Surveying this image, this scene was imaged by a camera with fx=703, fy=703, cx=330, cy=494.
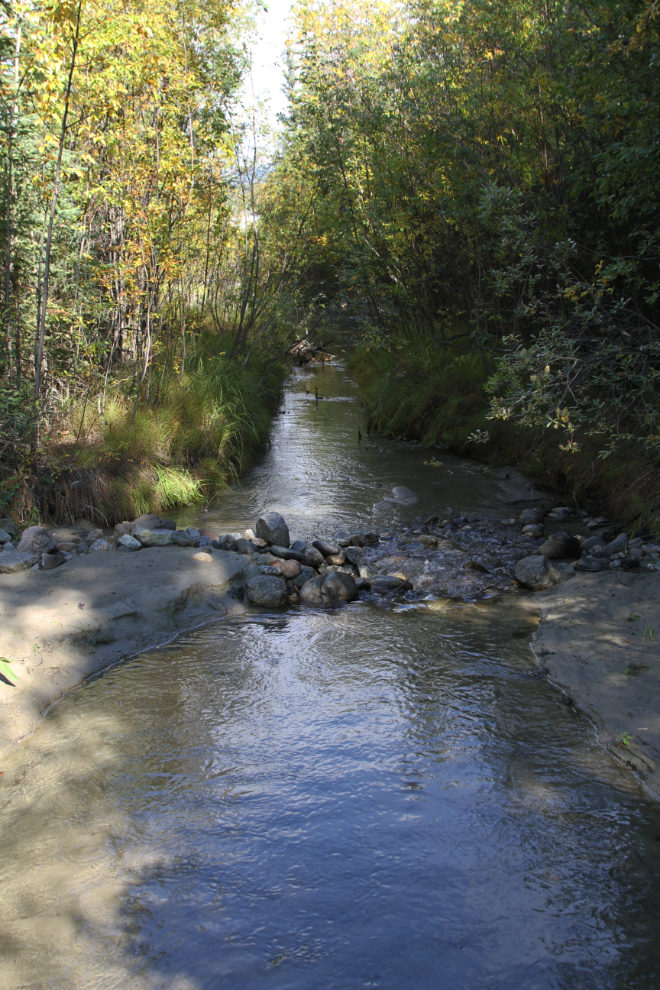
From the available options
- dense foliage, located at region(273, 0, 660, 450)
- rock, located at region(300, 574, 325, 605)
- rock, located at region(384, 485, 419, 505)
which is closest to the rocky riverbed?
rock, located at region(300, 574, 325, 605)

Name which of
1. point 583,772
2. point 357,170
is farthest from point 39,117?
point 583,772

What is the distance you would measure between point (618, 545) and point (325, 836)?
14.5 feet

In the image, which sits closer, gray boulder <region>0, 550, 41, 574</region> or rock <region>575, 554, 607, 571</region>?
gray boulder <region>0, 550, 41, 574</region>

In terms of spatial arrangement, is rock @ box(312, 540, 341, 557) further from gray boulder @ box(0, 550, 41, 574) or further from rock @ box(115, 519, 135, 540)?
gray boulder @ box(0, 550, 41, 574)

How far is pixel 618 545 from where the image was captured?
6598 mm

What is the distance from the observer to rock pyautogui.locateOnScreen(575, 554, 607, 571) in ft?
20.7

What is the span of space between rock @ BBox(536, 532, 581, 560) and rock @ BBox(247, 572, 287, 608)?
2570 mm

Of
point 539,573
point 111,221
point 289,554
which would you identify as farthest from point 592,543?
point 111,221

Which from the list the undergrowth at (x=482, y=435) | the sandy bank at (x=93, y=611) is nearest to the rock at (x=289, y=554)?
the sandy bank at (x=93, y=611)

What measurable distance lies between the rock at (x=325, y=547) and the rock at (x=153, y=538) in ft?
4.75

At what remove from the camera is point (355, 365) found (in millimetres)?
21781

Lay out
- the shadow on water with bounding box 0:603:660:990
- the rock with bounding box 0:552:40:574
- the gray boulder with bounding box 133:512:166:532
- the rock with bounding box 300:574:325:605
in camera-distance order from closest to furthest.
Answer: the shadow on water with bounding box 0:603:660:990
the rock with bounding box 0:552:40:574
the rock with bounding box 300:574:325:605
the gray boulder with bounding box 133:512:166:532

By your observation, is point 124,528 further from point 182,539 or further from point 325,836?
point 325,836

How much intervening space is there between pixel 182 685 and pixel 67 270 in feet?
19.0
